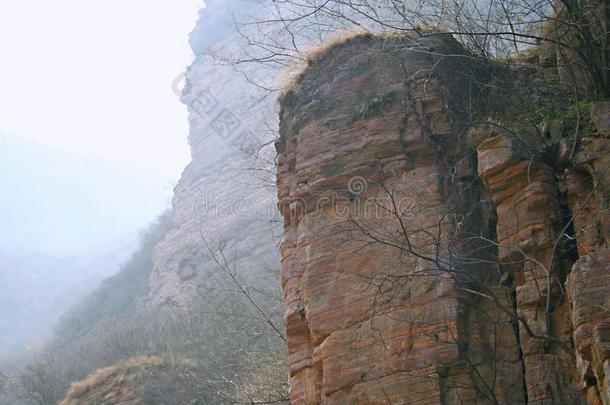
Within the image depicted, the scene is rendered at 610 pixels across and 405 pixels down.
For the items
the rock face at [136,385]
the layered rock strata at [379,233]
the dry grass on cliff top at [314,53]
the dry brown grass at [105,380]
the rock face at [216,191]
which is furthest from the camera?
the rock face at [216,191]

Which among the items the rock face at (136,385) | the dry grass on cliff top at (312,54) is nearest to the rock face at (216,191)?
the rock face at (136,385)

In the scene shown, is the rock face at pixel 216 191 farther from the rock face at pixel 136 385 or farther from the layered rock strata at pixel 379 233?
the layered rock strata at pixel 379 233

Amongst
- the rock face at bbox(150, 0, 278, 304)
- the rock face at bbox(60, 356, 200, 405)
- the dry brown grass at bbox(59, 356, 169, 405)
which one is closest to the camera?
the rock face at bbox(60, 356, 200, 405)

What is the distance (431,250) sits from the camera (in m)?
6.85

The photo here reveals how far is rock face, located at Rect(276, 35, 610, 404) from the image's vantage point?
19.3ft

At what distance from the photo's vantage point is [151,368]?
21875 mm

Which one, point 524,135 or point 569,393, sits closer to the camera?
point 569,393

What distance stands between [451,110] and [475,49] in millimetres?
987

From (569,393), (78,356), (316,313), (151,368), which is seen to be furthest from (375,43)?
(78,356)

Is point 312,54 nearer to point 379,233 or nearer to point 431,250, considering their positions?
point 379,233

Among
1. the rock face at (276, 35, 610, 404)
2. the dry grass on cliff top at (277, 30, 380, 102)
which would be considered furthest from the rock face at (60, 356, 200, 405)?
the rock face at (276, 35, 610, 404)

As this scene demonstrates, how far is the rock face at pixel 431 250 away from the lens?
589cm

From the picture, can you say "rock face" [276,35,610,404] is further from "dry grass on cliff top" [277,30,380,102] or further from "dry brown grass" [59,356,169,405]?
"dry brown grass" [59,356,169,405]

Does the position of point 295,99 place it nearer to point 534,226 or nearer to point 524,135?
point 524,135
